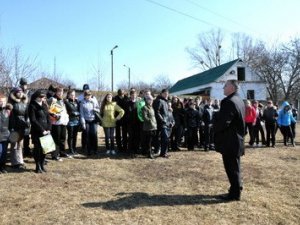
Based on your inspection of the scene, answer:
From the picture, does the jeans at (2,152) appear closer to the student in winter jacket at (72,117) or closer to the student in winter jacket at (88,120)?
the student in winter jacket at (72,117)

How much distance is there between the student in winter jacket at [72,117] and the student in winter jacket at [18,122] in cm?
164

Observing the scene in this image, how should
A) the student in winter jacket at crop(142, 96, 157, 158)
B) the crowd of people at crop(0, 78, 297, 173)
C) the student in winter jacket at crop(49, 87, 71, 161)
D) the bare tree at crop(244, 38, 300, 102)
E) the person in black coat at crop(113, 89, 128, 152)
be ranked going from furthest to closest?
the bare tree at crop(244, 38, 300, 102)
the person in black coat at crop(113, 89, 128, 152)
the student in winter jacket at crop(142, 96, 157, 158)
the student in winter jacket at crop(49, 87, 71, 161)
the crowd of people at crop(0, 78, 297, 173)

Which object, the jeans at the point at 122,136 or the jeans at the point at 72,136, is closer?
the jeans at the point at 72,136

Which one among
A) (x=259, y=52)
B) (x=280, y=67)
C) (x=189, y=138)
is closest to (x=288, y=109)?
(x=189, y=138)

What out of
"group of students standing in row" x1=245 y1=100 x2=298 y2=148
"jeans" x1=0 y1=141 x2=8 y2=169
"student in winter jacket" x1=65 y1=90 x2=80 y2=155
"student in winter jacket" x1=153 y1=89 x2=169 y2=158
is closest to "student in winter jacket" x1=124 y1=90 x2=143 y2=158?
"student in winter jacket" x1=153 y1=89 x2=169 y2=158

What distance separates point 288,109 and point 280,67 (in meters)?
34.9

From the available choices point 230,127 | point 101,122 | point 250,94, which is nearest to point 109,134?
point 101,122

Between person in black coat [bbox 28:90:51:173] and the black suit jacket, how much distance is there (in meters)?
3.98

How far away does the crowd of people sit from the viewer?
28.8 ft

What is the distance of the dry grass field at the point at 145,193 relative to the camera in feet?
19.5

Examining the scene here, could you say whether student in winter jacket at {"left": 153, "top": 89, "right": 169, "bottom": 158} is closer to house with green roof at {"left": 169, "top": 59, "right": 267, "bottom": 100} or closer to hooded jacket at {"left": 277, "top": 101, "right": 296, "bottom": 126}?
hooded jacket at {"left": 277, "top": 101, "right": 296, "bottom": 126}

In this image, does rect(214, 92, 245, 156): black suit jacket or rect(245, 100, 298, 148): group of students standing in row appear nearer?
rect(214, 92, 245, 156): black suit jacket

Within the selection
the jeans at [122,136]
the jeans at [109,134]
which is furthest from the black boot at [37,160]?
the jeans at [122,136]

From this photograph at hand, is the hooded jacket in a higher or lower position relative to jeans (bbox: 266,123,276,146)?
higher
